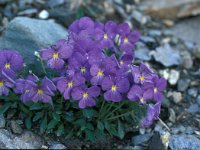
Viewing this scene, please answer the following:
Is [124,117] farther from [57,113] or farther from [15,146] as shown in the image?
[15,146]

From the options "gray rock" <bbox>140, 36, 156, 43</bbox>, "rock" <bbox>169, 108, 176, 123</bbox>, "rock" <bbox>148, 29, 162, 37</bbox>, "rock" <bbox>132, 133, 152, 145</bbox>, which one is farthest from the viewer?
"rock" <bbox>148, 29, 162, 37</bbox>

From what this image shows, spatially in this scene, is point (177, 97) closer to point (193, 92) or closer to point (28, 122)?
point (193, 92)

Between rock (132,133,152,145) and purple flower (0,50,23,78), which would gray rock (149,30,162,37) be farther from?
purple flower (0,50,23,78)

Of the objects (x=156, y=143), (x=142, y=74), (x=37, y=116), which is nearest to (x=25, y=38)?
(x=37, y=116)

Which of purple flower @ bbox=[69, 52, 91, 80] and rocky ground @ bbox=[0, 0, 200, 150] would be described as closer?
purple flower @ bbox=[69, 52, 91, 80]

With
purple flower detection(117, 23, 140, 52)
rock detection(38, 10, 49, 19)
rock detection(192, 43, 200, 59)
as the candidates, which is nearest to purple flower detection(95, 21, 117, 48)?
purple flower detection(117, 23, 140, 52)

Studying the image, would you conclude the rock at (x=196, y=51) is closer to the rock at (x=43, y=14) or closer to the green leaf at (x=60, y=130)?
the rock at (x=43, y=14)

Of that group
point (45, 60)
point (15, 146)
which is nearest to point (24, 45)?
point (45, 60)
